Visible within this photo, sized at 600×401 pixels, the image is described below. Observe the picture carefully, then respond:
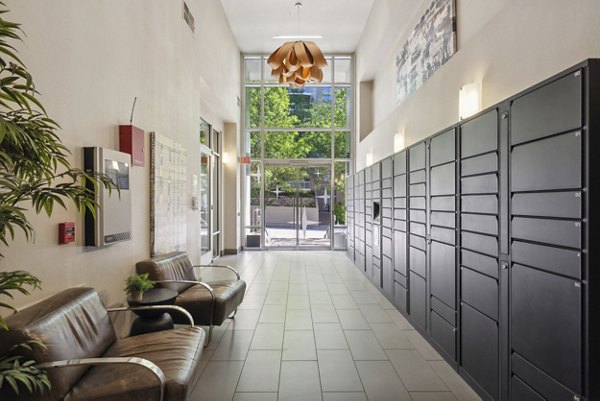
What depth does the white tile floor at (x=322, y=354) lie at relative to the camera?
2820mm

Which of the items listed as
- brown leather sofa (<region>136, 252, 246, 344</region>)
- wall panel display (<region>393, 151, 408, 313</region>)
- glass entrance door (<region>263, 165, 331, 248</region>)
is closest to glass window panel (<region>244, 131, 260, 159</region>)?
glass entrance door (<region>263, 165, 331, 248</region>)

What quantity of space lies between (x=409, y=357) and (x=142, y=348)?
7.61 feet

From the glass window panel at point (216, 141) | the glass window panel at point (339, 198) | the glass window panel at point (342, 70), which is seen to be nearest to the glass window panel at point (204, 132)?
the glass window panel at point (216, 141)

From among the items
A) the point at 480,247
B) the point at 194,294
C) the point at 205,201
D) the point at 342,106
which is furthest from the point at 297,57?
the point at 480,247

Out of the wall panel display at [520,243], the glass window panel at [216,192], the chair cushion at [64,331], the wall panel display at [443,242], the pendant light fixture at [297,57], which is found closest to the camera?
the wall panel display at [520,243]

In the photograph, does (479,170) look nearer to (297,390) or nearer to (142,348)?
(297,390)

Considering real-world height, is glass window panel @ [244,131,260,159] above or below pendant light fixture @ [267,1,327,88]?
below

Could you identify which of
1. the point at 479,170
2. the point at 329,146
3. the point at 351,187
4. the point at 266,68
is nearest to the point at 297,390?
the point at 479,170

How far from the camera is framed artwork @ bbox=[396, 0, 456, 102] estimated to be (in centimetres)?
442

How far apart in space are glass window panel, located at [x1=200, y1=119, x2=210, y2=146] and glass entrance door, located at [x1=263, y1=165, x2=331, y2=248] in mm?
2289

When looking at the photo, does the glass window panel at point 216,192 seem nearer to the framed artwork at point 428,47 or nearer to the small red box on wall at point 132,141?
the framed artwork at point 428,47

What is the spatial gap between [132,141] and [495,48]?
324 centimetres

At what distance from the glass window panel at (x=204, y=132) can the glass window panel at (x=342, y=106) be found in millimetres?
3733

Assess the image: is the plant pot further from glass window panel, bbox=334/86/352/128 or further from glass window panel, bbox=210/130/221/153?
glass window panel, bbox=334/86/352/128
